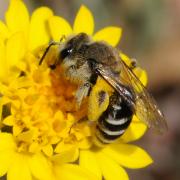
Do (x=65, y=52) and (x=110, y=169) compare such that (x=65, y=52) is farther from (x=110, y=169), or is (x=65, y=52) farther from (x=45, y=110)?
(x=110, y=169)

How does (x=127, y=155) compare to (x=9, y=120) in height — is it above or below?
above

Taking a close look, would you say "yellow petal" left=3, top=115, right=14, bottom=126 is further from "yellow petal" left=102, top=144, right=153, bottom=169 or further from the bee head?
"yellow petal" left=102, top=144, right=153, bottom=169

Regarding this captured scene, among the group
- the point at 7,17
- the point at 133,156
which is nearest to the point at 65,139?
the point at 133,156

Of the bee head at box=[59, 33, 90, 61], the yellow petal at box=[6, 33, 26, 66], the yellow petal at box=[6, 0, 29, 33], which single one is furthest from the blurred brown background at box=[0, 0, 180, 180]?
the bee head at box=[59, 33, 90, 61]

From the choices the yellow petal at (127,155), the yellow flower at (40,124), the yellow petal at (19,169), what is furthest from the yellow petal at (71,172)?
the yellow petal at (127,155)

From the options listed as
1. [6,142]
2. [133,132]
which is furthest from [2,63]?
[133,132]

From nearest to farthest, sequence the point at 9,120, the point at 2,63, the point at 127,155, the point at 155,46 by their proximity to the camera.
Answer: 1. the point at 9,120
2. the point at 2,63
3. the point at 127,155
4. the point at 155,46

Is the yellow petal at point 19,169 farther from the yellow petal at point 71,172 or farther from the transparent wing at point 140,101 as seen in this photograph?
the transparent wing at point 140,101
